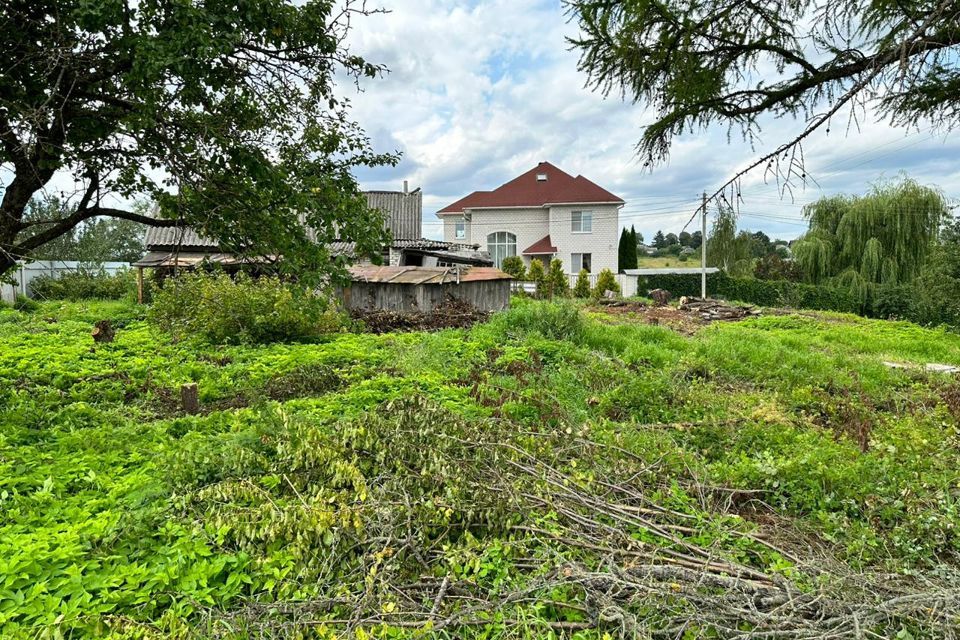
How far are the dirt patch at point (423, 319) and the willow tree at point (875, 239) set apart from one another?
64.1 ft

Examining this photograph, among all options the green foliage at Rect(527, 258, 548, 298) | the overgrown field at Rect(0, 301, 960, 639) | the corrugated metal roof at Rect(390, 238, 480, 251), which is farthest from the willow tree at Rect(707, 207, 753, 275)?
the overgrown field at Rect(0, 301, 960, 639)

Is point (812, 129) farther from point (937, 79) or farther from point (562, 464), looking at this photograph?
point (562, 464)

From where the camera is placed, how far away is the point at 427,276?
13320mm

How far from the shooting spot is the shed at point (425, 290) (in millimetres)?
13133

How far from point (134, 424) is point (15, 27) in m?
3.16

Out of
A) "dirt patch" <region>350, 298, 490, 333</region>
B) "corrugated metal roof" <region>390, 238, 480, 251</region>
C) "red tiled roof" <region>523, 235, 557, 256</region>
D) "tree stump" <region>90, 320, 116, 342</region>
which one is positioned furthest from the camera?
"red tiled roof" <region>523, 235, 557, 256</region>

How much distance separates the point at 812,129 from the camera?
306 centimetres

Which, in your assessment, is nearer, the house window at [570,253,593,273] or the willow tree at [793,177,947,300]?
the willow tree at [793,177,947,300]

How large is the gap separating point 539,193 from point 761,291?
42.9ft

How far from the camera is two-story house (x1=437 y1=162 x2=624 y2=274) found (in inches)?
1172

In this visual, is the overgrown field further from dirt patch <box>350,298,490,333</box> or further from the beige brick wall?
the beige brick wall

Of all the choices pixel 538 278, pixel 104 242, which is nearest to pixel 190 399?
pixel 538 278

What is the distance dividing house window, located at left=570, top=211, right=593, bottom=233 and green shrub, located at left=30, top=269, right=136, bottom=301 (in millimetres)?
21292

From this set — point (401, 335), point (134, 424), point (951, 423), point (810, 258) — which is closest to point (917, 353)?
point (951, 423)
